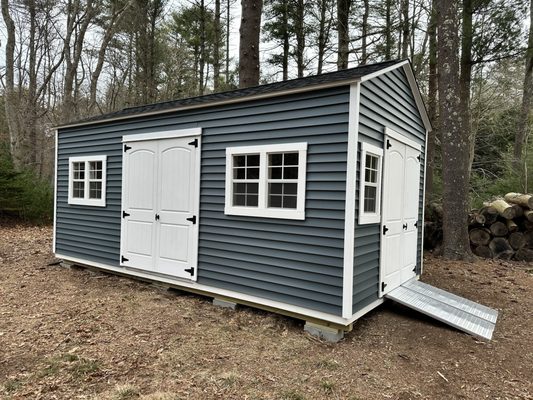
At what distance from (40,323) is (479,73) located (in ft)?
40.9

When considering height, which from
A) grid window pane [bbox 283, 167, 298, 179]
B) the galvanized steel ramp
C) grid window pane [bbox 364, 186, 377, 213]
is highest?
grid window pane [bbox 283, 167, 298, 179]

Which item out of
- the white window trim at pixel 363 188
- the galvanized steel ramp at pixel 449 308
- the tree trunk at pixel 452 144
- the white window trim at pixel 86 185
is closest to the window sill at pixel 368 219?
the white window trim at pixel 363 188

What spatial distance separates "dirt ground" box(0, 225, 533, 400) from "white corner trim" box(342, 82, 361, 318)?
550 mm

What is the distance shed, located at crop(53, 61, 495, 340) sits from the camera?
3.57 meters

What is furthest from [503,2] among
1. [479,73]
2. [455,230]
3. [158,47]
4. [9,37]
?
[9,37]

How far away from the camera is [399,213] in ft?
15.5

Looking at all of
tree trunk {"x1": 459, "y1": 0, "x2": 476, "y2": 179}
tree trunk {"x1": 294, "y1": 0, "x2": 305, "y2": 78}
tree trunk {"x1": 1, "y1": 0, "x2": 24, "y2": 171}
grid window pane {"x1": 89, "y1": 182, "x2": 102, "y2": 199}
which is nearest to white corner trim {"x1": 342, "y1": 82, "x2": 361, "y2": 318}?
grid window pane {"x1": 89, "y1": 182, "x2": 102, "y2": 199}

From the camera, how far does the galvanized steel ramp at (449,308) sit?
3.74 m

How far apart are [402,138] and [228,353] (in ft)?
11.0

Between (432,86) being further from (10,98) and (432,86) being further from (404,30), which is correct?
(10,98)

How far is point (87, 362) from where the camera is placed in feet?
10.2

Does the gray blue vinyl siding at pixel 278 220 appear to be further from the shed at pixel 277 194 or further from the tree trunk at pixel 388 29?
the tree trunk at pixel 388 29

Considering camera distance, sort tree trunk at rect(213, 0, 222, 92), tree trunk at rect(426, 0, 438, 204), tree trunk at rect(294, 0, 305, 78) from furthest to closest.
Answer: tree trunk at rect(213, 0, 222, 92)
tree trunk at rect(294, 0, 305, 78)
tree trunk at rect(426, 0, 438, 204)

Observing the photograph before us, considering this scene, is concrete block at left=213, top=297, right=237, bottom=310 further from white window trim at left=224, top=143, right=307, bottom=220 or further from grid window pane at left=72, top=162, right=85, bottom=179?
grid window pane at left=72, top=162, right=85, bottom=179
